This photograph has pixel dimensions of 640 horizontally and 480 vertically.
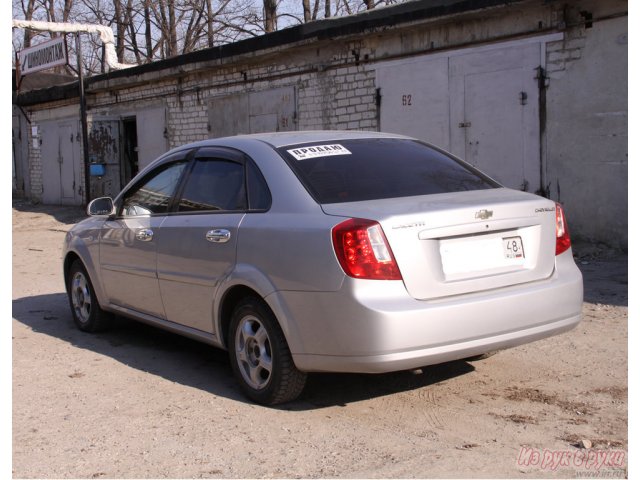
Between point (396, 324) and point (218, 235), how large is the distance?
4.73ft

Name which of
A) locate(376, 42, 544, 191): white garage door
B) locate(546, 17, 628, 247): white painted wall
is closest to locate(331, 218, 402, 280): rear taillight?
locate(546, 17, 628, 247): white painted wall

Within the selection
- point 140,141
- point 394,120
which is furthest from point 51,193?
point 394,120

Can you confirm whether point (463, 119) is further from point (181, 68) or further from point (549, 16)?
point (181, 68)

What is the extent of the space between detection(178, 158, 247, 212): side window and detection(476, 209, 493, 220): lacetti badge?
1448mm

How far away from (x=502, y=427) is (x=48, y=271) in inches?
331

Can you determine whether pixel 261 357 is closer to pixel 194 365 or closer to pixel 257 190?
pixel 257 190

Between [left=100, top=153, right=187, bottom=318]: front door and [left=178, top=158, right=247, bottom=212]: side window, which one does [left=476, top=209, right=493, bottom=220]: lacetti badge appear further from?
[left=100, top=153, right=187, bottom=318]: front door

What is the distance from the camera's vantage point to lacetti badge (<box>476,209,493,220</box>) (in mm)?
4113

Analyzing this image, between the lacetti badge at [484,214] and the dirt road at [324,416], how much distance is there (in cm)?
111

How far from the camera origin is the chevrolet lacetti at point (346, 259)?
154 inches

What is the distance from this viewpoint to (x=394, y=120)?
12.8 m

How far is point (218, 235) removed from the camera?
476cm

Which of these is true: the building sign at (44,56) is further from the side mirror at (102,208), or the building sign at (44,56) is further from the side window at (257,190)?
the side window at (257,190)

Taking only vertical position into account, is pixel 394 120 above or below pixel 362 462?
above
